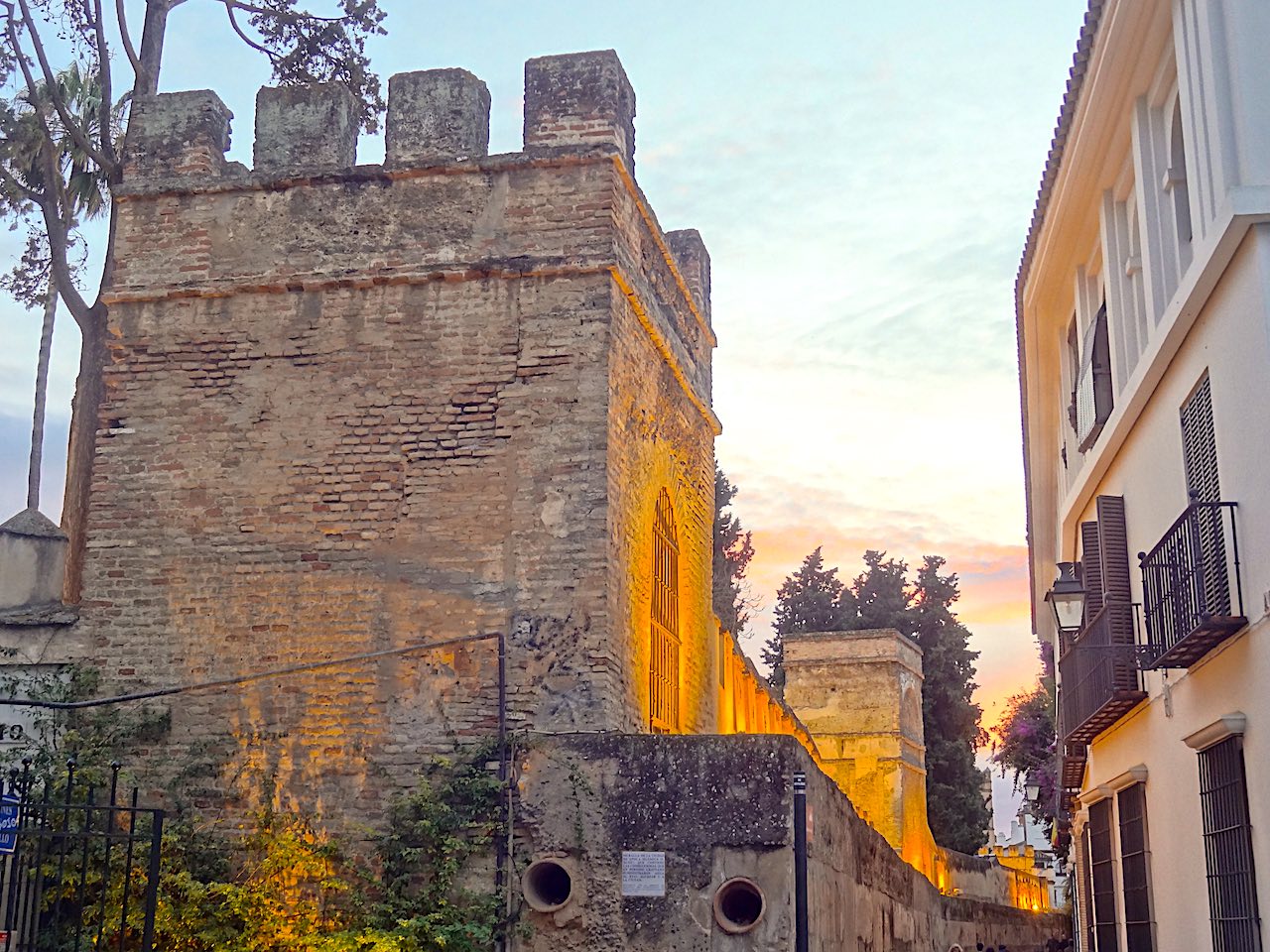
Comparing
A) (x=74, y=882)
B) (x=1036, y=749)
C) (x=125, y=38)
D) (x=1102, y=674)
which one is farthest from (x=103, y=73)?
(x=1036, y=749)

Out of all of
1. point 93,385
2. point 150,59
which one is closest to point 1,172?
point 150,59

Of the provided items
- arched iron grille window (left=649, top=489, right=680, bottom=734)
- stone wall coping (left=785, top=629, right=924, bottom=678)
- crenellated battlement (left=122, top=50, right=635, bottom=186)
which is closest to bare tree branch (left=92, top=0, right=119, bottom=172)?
crenellated battlement (left=122, top=50, right=635, bottom=186)

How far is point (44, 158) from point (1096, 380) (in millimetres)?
14358

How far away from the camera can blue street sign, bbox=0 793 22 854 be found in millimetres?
8117

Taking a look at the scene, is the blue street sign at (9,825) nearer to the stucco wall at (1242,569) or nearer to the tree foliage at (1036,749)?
the stucco wall at (1242,569)

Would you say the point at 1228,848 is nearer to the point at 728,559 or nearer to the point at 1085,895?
the point at 1085,895

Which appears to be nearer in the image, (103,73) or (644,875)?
(644,875)

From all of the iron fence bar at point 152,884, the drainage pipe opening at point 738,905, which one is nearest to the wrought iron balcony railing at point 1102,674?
the drainage pipe opening at point 738,905

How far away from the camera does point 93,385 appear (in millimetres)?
13609

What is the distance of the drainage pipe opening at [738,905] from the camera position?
31.9ft

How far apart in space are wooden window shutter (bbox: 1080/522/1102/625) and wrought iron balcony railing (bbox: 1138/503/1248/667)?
2154mm

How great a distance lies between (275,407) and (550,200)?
9.00ft

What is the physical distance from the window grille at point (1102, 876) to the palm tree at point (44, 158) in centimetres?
1385

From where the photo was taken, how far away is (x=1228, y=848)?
8172mm
